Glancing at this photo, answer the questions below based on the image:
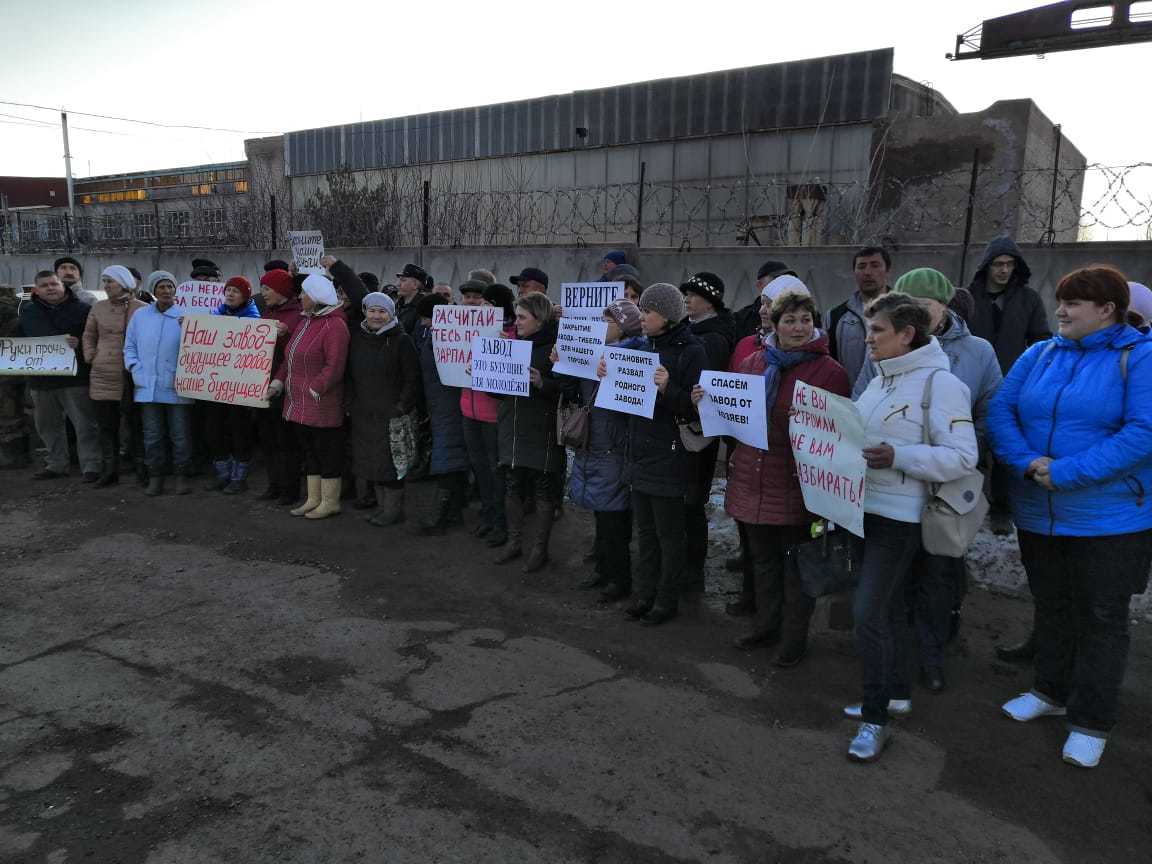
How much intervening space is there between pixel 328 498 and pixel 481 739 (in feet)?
13.5

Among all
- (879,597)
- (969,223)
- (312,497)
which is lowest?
(312,497)

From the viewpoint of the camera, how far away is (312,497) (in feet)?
24.0

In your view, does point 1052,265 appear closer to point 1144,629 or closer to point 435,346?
point 1144,629

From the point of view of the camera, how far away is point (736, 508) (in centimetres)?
447

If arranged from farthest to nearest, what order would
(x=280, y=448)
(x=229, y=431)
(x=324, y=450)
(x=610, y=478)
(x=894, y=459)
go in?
(x=229, y=431) < (x=280, y=448) < (x=324, y=450) < (x=610, y=478) < (x=894, y=459)

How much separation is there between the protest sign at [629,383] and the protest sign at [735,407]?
365mm

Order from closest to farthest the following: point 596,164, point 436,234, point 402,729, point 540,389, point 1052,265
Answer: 1. point 402,729
2. point 540,389
3. point 1052,265
4. point 436,234
5. point 596,164

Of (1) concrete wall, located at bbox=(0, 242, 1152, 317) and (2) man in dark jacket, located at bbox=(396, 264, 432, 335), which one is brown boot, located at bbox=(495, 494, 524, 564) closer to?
(2) man in dark jacket, located at bbox=(396, 264, 432, 335)

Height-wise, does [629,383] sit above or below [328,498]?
above

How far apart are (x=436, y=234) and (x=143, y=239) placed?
869cm

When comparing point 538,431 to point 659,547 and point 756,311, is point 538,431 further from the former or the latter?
point 756,311

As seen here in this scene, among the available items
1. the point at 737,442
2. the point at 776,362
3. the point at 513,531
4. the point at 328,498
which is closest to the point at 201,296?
the point at 328,498

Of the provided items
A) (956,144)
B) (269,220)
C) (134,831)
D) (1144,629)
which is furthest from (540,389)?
(956,144)

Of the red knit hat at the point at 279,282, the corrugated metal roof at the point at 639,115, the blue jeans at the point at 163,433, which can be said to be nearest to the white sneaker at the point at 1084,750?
the red knit hat at the point at 279,282
